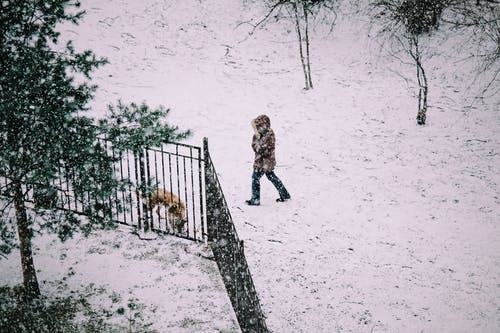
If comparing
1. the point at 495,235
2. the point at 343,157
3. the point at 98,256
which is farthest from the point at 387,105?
the point at 98,256

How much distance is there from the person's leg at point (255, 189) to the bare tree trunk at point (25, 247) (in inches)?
156

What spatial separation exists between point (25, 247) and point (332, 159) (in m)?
6.76

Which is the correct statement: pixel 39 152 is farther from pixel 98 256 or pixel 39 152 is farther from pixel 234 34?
pixel 234 34

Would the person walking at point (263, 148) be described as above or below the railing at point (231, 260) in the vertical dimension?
above

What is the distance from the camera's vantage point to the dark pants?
26.7 ft

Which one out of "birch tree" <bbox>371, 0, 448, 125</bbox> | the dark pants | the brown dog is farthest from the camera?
"birch tree" <bbox>371, 0, 448, 125</bbox>

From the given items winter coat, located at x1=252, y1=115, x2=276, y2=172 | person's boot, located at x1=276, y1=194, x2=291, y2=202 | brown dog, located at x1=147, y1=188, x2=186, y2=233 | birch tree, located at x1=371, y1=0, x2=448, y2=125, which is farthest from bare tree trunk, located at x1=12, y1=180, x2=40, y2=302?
birch tree, located at x1=371, y1=0, x2=448, y2=125

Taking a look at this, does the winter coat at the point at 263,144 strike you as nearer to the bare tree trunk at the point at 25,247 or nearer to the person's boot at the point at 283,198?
the person's boot at the point at 283,198

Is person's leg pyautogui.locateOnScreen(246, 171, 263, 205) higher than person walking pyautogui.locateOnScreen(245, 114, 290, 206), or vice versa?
person walking pyautogui.locateOnScreen(245, 114, 290, 206)

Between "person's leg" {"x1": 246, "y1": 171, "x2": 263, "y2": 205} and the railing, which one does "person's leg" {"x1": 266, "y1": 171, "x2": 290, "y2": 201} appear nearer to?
"person's leg" {"x1": 246, "y1": 171, "x2": 263, "y2": 205}

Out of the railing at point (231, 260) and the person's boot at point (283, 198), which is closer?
the railing at point (231, 260)

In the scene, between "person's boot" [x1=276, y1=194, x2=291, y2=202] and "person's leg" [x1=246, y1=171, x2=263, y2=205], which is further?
"person's boot" [x1=276, y1=194, x2=291, y2=202]

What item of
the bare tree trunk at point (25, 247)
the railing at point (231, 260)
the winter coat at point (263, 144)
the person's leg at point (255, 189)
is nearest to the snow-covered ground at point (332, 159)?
the person's leg at point (255, 189)

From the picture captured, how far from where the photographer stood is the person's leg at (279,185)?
820 cm
